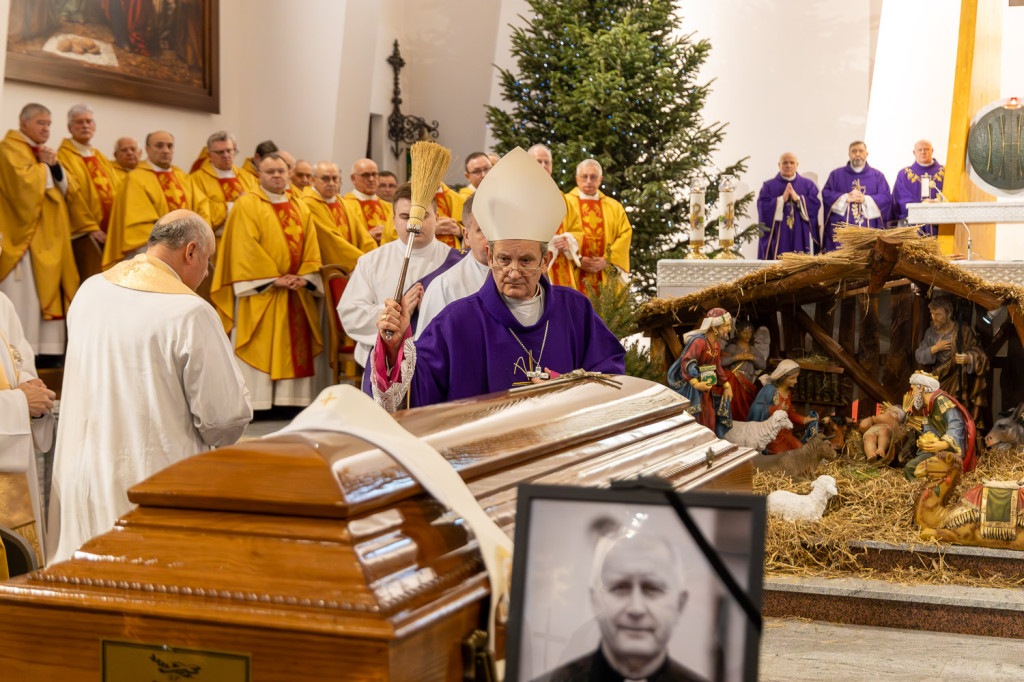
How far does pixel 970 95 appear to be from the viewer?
8.32 meters

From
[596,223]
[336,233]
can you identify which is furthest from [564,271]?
[336,233]

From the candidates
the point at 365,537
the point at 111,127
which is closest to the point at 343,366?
the point at 111,127

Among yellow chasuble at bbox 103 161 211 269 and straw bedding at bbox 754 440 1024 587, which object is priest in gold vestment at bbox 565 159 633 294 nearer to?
yellow chasuble at bbox 103 161 211 269

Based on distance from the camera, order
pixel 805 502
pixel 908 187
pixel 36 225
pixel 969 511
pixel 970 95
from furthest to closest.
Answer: pixel 908 187 → pixel 970 95 → pixel 36 225 → pixel 805 502 → pixel 969 511

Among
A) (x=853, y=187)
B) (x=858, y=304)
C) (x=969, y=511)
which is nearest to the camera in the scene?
(x=969, y=511)

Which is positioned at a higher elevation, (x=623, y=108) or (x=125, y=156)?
(x=623, y=108)

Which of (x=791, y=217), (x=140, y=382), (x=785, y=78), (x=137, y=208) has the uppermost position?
(x=785, y=78)

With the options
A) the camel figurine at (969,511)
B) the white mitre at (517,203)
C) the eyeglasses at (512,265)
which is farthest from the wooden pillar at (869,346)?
the eyeglasses at (512,265)

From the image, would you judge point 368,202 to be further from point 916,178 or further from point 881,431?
point 916,178

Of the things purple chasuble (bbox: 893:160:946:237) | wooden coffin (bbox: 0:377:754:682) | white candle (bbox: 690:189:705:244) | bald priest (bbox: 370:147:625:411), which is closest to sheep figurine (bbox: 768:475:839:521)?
bald priest (bbox: 370:147:625:411)

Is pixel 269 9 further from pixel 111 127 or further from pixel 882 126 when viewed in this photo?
pixel 882 126

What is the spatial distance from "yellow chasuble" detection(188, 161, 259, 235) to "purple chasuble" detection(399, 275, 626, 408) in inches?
259

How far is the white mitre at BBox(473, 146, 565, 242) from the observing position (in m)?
3.17

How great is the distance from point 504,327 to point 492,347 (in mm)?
76
